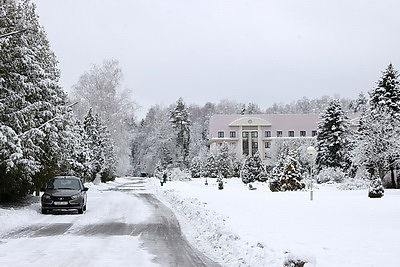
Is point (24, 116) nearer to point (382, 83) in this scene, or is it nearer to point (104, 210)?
point (104, 210)

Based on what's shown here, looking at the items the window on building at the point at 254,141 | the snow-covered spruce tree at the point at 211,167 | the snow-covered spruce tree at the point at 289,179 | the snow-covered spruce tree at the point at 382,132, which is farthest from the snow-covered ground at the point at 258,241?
the window on building at the point at 254,141

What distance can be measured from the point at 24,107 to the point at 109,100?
3719 centimetres

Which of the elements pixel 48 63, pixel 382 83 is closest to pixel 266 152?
pixel 382 83

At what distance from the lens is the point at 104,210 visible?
2109 cm

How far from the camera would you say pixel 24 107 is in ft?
63.0

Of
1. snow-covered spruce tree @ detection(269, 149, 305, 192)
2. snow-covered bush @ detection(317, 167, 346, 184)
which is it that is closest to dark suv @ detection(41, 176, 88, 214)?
snow-covered spruce tree @ detection(269, 149, 305, 192)

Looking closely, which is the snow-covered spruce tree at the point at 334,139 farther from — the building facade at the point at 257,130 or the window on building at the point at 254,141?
the window on building at the point at 254,141

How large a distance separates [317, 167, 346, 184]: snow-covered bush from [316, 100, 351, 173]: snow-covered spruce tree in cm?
218

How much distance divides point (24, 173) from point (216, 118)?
74670mm

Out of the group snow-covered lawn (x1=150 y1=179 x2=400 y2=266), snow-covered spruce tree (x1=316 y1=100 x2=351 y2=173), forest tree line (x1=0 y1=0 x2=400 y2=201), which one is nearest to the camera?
snow-covered lawn (x1=150 y1=179 x2=400 y2=266)

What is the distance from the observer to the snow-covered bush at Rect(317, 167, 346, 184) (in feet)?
149

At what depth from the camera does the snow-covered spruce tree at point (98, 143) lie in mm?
47594

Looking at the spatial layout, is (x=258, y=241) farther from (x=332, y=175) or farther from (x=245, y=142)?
(x=245, y=142)

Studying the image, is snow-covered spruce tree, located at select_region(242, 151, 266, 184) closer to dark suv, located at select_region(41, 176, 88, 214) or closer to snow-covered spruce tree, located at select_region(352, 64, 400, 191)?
snow-covered spruce tree, located at select_region(352, 64, 400, 191)
